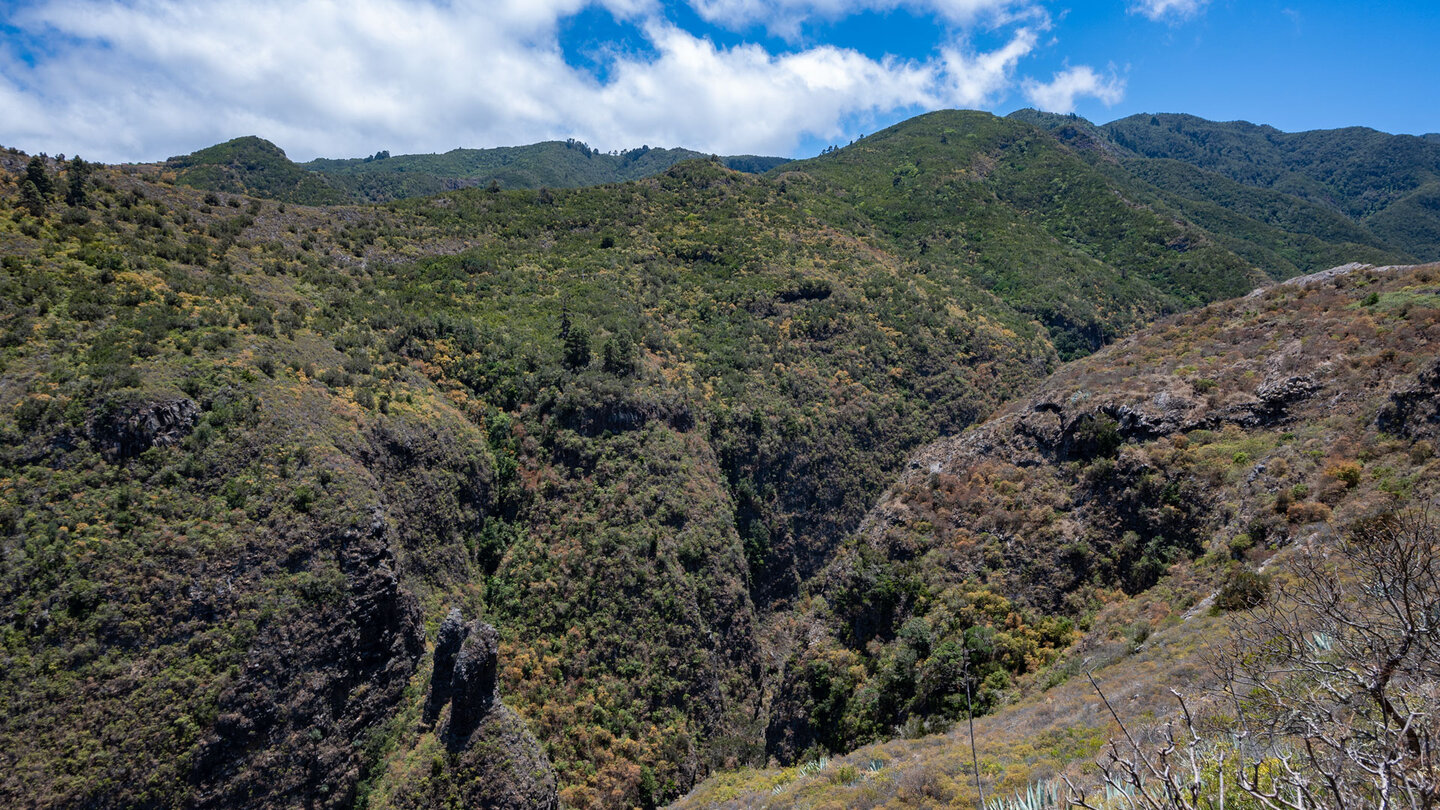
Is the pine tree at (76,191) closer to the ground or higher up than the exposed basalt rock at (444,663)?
higher up

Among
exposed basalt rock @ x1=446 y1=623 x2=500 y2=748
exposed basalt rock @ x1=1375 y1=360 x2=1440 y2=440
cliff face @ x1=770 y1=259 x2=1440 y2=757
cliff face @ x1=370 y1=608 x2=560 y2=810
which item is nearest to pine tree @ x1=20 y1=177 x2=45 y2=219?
cliff face @ x1=370 y1=608 x2=560 y2=810

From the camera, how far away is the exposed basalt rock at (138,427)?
71.7ft

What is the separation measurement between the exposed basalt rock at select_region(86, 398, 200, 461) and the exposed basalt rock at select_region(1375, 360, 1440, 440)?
45232 mm

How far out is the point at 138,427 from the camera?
22266 millimetres

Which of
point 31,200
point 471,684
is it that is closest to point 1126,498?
point 471,684

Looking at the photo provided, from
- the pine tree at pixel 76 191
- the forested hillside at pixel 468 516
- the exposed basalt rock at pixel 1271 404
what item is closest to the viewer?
the forested hillside at pixel 468 516

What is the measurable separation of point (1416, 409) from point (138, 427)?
153 ft

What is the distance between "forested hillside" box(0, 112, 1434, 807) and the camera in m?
20.0

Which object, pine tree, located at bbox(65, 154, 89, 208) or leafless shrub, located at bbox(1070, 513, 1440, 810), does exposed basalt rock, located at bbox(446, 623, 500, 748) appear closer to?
leafless shrub, located at bbox(1070, 513, 1440, 810)

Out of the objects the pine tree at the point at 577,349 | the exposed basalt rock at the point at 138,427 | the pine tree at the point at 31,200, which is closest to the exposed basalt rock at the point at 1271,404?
the pine tree at the point at 577,349

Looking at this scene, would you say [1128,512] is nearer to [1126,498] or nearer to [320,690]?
[1126,498]

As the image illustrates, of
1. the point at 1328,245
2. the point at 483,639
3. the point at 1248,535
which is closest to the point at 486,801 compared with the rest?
the point at 483,639

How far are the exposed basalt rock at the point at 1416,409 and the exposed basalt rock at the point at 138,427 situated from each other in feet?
148

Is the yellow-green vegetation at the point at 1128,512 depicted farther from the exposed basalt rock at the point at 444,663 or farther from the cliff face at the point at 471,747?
the exposed basalt rock at the point at 444,663
